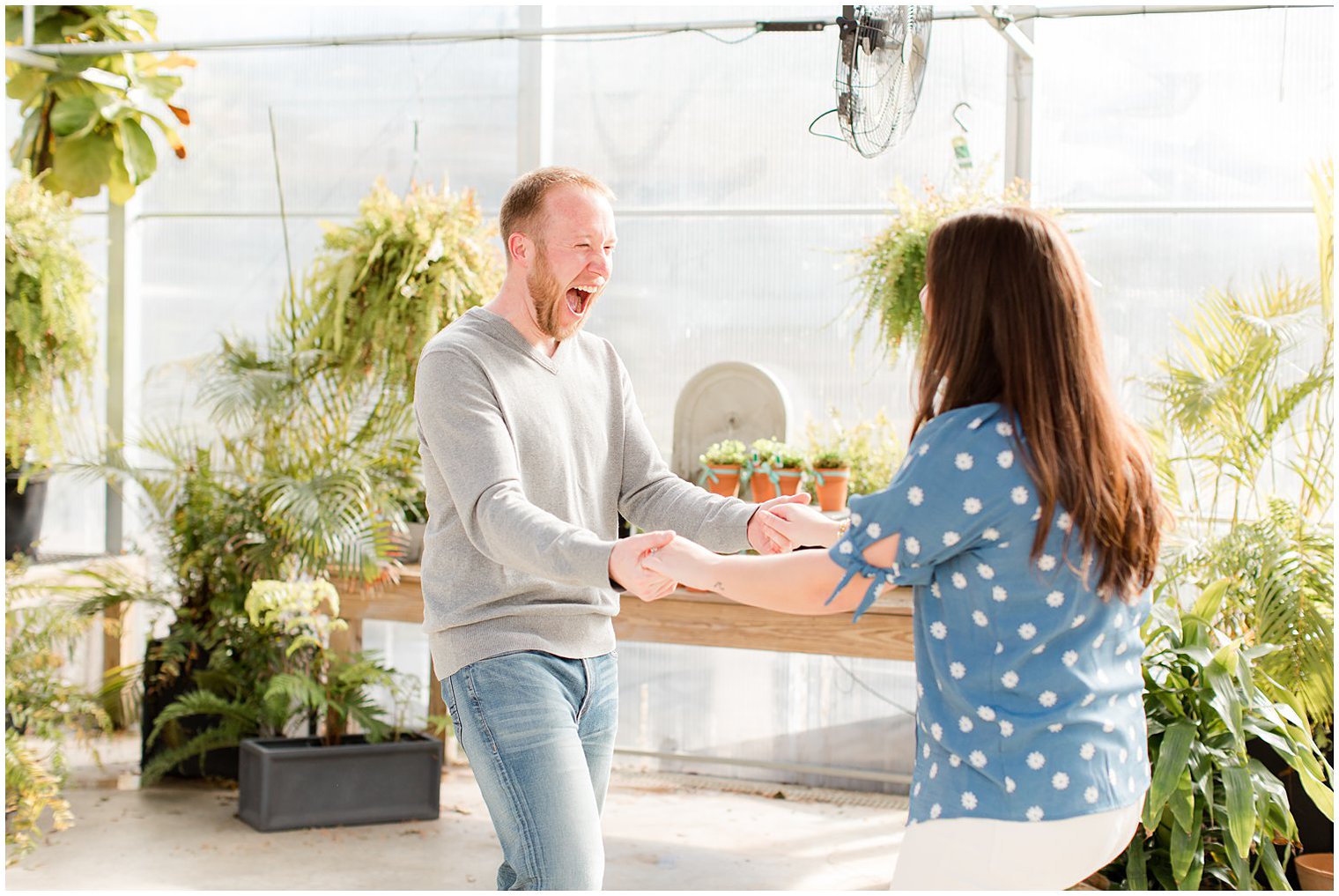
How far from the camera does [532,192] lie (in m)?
2.18

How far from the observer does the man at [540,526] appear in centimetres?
194

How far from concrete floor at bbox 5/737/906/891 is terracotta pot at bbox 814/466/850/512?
1.07 metres

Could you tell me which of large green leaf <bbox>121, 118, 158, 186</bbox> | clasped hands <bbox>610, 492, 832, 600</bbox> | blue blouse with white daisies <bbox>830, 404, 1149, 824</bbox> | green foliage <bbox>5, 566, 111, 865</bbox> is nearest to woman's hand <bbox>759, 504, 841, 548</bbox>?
clasped hands <bbox>610, 492, 832, 600</bbox>

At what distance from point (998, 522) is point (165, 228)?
4715 mm

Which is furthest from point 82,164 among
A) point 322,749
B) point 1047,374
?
point 1047,374

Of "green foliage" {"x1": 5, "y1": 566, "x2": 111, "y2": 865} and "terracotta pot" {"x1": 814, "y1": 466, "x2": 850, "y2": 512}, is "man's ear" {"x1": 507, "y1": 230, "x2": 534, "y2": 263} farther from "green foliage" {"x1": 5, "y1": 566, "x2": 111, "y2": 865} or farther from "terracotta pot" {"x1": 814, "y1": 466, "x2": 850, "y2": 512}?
"green foliage" {"x1": 5, "y1": 566, "x2": 111, "y2": 865}

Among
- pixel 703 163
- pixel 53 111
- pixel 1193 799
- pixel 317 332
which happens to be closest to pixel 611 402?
pixel 1193 799

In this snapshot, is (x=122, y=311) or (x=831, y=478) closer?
(x=831, y=478)

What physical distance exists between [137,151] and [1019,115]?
3.25 metres

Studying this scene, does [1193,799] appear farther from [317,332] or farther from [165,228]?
[165,228]

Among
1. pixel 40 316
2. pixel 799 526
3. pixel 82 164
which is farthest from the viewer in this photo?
pixel 82 164

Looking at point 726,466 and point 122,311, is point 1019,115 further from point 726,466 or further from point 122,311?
point 122,311

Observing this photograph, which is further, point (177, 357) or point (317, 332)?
point (177, 357)

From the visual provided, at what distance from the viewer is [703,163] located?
489cm
